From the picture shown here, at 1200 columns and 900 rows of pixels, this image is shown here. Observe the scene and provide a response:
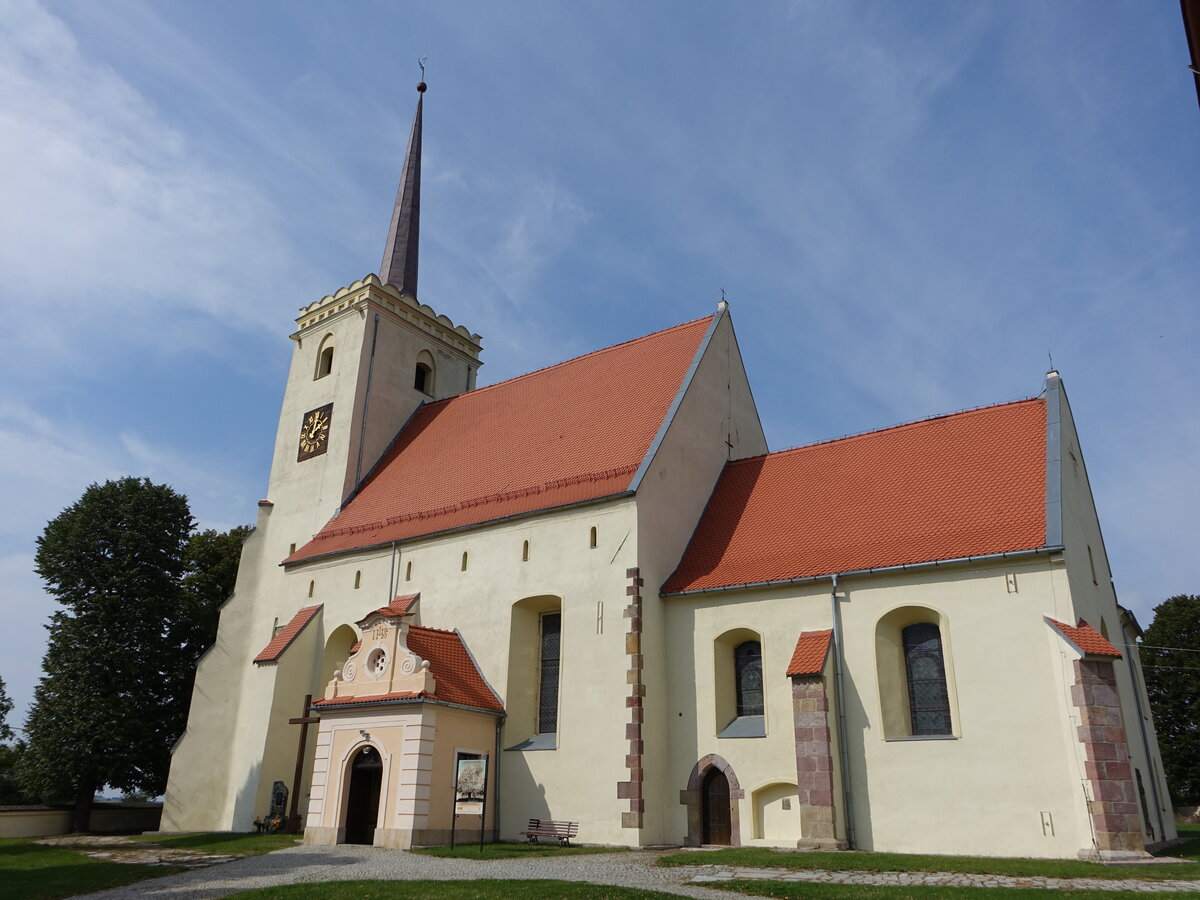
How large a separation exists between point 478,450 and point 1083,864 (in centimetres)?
1601

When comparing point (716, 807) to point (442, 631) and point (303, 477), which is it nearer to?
point (442, 631)

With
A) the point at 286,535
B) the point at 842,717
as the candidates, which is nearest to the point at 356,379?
the point at 286,535

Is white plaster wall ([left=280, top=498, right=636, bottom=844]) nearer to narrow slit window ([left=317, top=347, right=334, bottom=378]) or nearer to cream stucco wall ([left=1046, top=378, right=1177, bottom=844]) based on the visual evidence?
cream stucco wall ([left=1046, top=378, right=1177, bottom=844])

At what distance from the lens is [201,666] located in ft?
80.1

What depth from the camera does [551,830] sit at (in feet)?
55.9

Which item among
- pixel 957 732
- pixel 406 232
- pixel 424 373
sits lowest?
pixel 957 732

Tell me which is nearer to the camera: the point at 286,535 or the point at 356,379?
the point at 286,535

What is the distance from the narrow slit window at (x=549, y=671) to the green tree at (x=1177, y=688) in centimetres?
2825

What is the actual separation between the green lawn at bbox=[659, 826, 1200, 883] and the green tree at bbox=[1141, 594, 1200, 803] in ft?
87.9

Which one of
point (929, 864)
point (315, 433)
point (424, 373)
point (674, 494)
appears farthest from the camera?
point (424, 373)

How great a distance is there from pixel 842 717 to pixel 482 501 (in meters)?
9.46

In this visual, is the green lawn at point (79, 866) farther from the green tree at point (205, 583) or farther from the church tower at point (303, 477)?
the green tree at point (205, 583)

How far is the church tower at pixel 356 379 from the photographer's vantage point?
26.3 m

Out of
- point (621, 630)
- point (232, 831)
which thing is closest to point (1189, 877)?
point (621, 630)
